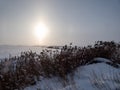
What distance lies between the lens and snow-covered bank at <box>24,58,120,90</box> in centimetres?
375

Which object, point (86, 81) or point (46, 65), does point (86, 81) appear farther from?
point (46, 65)

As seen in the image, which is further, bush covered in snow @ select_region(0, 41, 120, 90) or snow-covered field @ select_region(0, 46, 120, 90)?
bush covered in snow @ select_region(0, 41, 120, 90)

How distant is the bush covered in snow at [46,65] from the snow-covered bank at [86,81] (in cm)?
28

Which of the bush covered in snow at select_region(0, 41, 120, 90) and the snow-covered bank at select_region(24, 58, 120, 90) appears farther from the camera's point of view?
the bush covered in snow at select_region(0, 41, 120, 90)

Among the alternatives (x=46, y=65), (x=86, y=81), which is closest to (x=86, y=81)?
(x=86, y=81)

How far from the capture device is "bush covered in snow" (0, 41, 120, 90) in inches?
216

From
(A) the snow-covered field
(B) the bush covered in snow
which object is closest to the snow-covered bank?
(A) the snow-covered field

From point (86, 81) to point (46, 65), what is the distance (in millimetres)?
2127

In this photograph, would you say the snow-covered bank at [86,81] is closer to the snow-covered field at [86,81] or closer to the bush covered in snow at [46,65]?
the snow-covered field at [86,81]

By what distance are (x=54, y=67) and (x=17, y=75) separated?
3.52 feet

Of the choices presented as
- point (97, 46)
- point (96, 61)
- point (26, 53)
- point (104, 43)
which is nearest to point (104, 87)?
point (96, 61)

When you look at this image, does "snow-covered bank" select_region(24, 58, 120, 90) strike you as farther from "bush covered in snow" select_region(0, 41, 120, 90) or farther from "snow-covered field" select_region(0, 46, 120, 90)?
"bush covered in snow" select_region(0, 41, 120, 90)

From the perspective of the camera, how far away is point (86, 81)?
4.38 meters

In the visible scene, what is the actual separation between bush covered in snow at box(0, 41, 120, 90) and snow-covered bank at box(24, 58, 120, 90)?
280 mm
